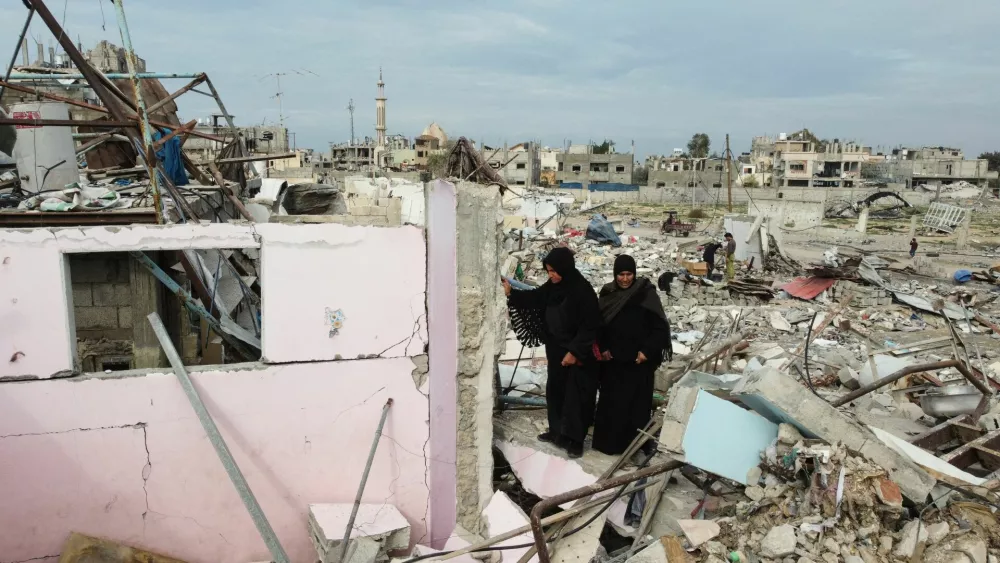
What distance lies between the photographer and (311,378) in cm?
413

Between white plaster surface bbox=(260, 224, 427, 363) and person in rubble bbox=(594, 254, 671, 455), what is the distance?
1.20 metres

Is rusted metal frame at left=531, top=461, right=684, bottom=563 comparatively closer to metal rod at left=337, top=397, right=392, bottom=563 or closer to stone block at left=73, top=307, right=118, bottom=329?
metal rod at left=337, top=397, right=392, bottom=563

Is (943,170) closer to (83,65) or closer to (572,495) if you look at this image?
(572,495)

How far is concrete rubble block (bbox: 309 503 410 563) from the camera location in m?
4.00

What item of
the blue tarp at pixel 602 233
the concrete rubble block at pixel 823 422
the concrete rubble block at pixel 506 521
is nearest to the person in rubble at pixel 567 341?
the concrete rubble block at pixel 506 521

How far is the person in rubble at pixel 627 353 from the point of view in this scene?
14.2 feet

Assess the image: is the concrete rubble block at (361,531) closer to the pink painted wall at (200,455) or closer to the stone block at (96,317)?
the pink painted wall at (200,455)

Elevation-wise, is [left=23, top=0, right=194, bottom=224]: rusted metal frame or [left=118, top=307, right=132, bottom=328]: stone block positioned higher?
[left=23, top=0, right=194, bottom=224]: rusted metal frame

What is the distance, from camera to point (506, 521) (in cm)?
429

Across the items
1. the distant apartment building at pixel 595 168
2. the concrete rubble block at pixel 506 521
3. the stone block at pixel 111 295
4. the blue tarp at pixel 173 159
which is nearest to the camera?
the concrete rubble block at pixel 506 521

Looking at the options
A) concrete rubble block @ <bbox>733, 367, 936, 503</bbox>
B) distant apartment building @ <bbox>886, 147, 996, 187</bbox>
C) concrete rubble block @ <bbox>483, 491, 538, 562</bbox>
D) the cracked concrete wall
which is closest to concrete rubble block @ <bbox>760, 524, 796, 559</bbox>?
concrete rubble block @ <bbox>733, 367, 936, 503</bbox>

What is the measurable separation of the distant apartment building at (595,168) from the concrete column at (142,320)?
55.8 m

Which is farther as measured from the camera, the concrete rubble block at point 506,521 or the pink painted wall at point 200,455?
the concrete rubble block at point 506,521

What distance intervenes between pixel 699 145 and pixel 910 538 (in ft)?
260
